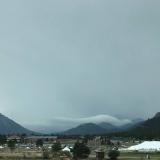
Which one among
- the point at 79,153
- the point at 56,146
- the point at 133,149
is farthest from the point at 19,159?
the point at 133,149

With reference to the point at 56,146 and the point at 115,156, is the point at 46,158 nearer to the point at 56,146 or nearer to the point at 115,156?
the point at 115,156

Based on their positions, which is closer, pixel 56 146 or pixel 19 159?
pixel 19 159

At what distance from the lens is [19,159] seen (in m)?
114

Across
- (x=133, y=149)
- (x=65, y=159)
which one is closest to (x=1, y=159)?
(x=65, y=159)

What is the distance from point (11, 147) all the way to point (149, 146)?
5250cm

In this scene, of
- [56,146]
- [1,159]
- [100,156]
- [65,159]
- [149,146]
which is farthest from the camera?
[149,146]

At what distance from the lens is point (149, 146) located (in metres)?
184

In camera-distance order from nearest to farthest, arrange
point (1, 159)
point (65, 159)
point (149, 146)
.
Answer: point (65, 159) → point (1, 159) → point (149, 146)

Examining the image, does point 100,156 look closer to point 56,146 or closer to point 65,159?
point 65,159

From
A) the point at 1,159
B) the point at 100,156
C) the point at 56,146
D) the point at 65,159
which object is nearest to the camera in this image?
the point at 100,156

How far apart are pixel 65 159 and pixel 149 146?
87.9 metres

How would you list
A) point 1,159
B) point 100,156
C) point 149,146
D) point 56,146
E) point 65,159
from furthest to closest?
→ point 149,146
point 56,146
point 1,159
point 65,159
point 100,156

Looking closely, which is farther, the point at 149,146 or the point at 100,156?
the point at 149,146

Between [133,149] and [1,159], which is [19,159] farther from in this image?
[133,149]
